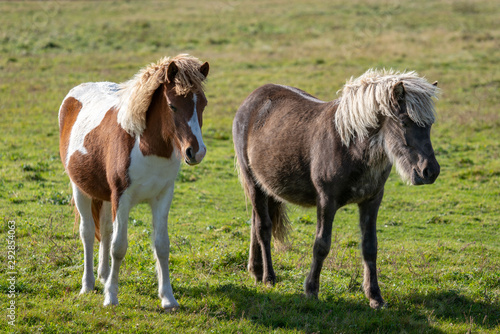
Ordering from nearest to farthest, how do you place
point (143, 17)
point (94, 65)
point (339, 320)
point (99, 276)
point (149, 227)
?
point (339, 320) < point (99, 276) < point (149, 227) < point (94, 65) < point (143, 17)

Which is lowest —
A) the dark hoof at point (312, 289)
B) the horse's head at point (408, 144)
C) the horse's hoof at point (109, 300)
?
the dark hoof at point (312, 289)

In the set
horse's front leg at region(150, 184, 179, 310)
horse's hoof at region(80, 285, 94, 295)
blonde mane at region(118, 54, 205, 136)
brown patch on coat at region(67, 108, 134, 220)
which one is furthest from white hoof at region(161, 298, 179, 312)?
blonde mane at region(118, 54, 205, 136)

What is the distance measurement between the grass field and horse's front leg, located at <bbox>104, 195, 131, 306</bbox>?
7.1 inches

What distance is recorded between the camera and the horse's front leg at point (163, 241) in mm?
5578

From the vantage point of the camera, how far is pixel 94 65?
22734 millimetres

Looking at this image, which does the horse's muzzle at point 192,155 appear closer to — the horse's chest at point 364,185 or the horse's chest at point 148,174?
the horse's chest at point 148,174

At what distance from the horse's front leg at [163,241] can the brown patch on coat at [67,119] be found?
1571 millimetres

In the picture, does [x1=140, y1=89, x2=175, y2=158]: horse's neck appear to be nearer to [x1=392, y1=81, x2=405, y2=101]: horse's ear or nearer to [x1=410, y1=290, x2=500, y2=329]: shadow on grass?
[x1=392, y1=81, x2=405, y2=101]: horse's ear

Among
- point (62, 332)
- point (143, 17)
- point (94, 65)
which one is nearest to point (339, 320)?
point (62, 332)

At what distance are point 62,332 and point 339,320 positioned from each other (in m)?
2.77

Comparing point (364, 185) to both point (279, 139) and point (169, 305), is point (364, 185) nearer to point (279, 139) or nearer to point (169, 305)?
point (279, 139)

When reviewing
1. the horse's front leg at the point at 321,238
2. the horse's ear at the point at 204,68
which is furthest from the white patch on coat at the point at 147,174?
the horse's front leg at the point at 321,238

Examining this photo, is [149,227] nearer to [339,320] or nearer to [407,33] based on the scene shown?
[339,320]

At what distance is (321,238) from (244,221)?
358 cm
